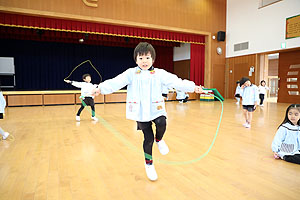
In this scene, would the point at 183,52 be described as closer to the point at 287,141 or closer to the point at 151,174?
the point at 287,141

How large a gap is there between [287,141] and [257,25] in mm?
9685

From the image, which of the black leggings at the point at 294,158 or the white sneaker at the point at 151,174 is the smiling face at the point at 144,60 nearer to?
the white sneaker at the point at 151,174

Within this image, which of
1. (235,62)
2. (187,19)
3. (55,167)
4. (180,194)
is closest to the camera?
(180,194)

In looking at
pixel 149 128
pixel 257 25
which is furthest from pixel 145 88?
pixel 257 25

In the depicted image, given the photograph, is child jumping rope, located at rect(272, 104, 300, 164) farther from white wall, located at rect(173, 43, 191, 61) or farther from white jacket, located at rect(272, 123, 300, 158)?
white wall, located at rect(173, 43, 191, 61)

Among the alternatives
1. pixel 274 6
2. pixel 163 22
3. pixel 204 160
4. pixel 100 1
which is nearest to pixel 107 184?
pixel 204 160

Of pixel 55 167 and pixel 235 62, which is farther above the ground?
pixel 235 62

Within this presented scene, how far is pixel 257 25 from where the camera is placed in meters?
10.3

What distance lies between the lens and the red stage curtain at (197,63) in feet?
37.3

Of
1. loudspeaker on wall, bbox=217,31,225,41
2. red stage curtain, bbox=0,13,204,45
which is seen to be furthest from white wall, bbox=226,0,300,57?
red stage curtain, bbox=0,13,204,45

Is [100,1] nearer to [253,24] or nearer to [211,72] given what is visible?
[211,72]

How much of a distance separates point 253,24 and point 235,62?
2028 mm

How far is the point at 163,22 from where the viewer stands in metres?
9.84

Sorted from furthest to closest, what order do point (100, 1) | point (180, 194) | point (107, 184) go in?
point (100, 1)
point (107, 184)
point (180, 194)
